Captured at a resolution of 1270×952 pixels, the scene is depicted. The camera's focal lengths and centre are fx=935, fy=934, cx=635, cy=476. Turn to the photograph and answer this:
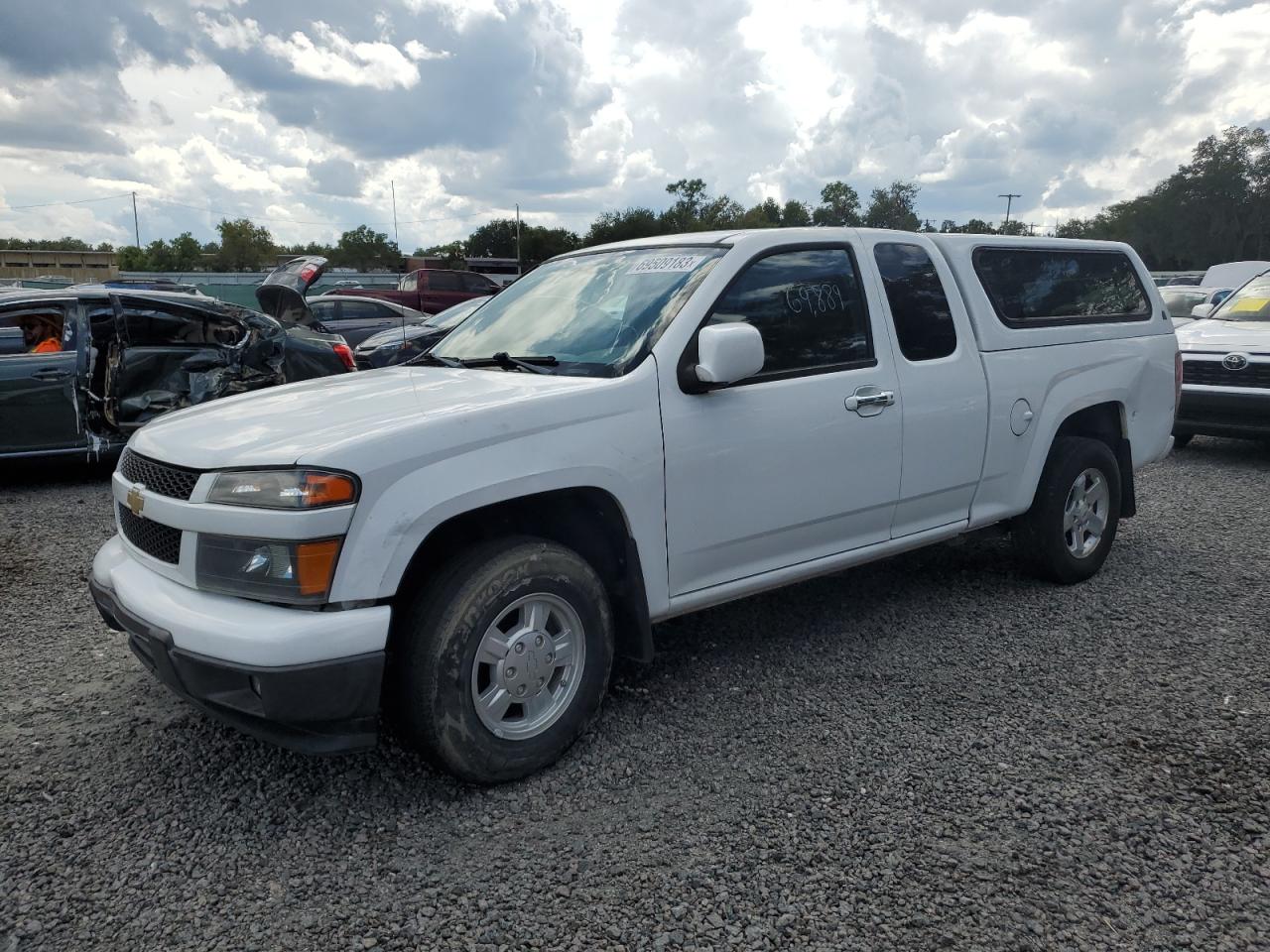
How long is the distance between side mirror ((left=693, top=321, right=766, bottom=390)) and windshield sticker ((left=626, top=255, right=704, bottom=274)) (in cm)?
49

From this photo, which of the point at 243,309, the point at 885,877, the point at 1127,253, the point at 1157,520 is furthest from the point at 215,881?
the point at 243,309

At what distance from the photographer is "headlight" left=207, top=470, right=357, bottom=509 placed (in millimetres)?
2643

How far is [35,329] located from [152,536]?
5883 mm

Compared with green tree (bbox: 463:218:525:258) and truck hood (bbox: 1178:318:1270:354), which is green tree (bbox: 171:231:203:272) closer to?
green tree (bbox: 463:218:525:258)

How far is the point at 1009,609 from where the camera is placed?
477 cm

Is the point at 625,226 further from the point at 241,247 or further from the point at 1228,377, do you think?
the point at 1228,377

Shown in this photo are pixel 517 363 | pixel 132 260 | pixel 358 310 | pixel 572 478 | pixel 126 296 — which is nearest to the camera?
pixel 572 478

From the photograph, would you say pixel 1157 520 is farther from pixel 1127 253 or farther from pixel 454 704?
pixel 454 704

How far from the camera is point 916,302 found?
14.0 feet

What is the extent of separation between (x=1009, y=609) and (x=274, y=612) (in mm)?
3630

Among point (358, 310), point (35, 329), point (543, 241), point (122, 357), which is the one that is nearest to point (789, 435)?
point (122, 357)

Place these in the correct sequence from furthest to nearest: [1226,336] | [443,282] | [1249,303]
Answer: [443,282] → [1249,303] → [1226,336]

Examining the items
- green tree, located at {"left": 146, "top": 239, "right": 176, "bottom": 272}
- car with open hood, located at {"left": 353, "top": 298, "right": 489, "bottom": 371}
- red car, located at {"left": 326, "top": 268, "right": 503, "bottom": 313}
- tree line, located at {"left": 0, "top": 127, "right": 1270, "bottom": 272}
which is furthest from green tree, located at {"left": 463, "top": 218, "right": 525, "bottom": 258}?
car with open hood, located at {"left": 353, "top": 298, "right": 489, "bottom": 371}

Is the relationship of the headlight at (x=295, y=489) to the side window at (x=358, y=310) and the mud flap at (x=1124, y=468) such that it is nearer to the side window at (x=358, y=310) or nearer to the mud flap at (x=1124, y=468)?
the mud flap at (x=1124, y=468)
